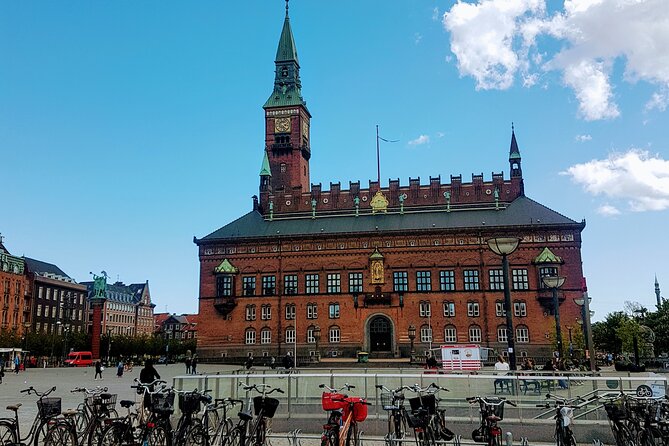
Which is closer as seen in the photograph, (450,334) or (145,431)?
(145,431)

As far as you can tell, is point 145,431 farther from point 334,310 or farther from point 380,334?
point 380,334

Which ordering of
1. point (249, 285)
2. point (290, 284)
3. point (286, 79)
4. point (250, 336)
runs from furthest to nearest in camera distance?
point (286, 79), point (249, 285), point (290, 284), point (250, 336)

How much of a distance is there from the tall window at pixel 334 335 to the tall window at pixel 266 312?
682 cm

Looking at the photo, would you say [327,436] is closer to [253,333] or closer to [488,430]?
[488,430]

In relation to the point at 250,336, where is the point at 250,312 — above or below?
above

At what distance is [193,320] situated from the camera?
15425 centimetres

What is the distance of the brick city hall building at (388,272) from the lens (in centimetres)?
5797

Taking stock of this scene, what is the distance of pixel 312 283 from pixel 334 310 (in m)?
3.78

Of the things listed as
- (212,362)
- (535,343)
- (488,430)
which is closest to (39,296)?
(212,362)

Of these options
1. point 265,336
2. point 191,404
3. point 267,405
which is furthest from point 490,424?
point 265,336

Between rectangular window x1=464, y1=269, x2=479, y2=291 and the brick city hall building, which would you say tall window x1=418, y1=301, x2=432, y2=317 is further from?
rectangular window x1=464, y1=269, x2=479, y2=291

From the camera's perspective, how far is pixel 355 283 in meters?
61.7

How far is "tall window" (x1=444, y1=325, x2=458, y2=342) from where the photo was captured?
58.3 m

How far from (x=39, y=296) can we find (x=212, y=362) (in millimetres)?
43818
